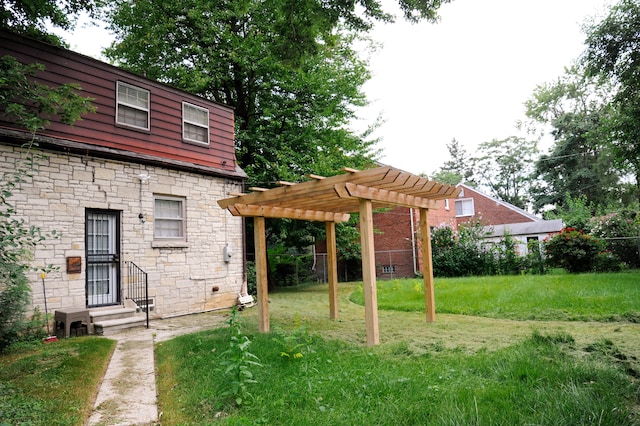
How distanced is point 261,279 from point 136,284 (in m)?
3.29

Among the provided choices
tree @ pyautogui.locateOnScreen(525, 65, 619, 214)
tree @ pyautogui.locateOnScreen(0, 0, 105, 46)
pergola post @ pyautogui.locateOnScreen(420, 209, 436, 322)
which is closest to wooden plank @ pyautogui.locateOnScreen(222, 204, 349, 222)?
pergola post @ pyautogui.locateOnScreen(420, 209, 436, 322)

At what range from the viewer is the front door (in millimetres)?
8414

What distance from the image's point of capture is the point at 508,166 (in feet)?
131

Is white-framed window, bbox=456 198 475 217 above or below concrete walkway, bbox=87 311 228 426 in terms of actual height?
above

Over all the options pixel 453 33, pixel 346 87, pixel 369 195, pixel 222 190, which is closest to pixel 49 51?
pixel 222 190

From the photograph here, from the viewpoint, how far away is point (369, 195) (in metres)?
6.09

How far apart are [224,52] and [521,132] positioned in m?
29.4

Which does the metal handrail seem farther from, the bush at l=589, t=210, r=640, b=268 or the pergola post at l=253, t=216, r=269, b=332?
the bush at l=589, t=210, r=640, b=268

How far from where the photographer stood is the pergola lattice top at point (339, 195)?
5672mm

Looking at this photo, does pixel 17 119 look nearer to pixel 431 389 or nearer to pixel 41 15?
pixel 41 15

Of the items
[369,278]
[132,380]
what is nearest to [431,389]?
[369,278]

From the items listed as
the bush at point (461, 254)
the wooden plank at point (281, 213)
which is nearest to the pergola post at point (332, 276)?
the wooden plank at point (281, 213)

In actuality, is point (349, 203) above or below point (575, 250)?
above

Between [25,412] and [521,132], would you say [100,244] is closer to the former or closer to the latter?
[25,412]
